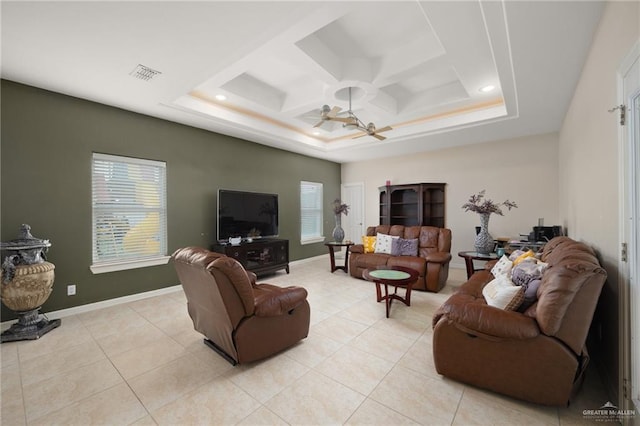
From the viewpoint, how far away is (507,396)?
1.85 meters

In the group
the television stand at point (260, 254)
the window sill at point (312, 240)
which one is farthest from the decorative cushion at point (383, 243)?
the window sill at point (312, 240)

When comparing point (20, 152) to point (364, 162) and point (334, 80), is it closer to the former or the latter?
point (334, 80)

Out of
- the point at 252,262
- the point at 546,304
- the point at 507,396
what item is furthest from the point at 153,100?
the point at 507,396

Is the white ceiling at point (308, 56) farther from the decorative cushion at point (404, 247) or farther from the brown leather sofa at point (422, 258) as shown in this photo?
the decorative cushion at point (404, 247)

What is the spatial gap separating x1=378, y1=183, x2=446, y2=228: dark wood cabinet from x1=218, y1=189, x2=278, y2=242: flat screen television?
2.91m

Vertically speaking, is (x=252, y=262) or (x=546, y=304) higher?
(x=546, y=304)

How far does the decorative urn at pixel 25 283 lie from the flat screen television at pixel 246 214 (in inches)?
86.3

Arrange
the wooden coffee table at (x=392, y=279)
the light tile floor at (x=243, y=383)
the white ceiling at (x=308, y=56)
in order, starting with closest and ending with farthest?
the light tile floor at (x=243, y=383), the white ceiling at (x=308, y=56), the wooden coffee table at (x=392, y=279)

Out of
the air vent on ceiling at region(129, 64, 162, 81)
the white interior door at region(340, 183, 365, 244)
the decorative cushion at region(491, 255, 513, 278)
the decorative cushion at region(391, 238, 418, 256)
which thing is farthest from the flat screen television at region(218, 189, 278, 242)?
the decorative cushion at region(491, 255, 513, 278)

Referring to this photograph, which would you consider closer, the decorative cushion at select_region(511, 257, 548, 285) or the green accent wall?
the decorative cushion at select_region(511, 257, 548, 285)

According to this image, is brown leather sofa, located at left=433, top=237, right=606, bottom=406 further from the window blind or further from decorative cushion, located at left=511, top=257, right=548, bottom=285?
the window blind

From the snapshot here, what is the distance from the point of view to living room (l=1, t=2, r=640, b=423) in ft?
6.43

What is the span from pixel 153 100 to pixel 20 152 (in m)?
1.53

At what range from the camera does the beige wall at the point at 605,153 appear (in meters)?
1.71
